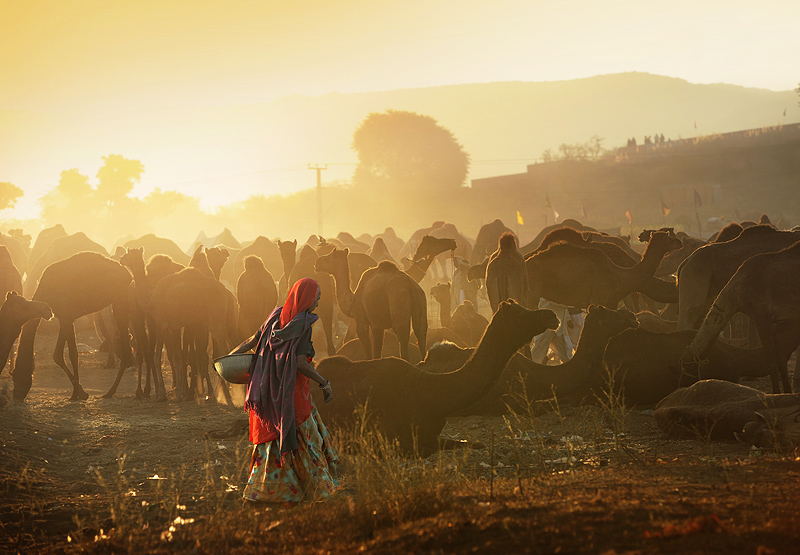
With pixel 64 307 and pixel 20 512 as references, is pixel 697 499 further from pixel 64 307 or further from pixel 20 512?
pixel 64 307

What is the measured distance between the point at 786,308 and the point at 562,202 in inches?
1723

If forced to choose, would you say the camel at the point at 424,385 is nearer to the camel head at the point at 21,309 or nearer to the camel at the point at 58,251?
the camel head at the point at 21,309

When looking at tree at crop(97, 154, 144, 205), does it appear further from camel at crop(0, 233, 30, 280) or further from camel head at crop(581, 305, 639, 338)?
camel head at crop(581, 305, 639, 338)

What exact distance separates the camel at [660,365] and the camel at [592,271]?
2942 millimetres

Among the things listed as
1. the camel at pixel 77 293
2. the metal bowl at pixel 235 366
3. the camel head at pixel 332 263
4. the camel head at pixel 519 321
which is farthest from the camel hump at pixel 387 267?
the metal bowl at pixel 235 366

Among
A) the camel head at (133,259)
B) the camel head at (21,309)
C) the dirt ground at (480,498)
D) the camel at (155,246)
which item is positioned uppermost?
the camel at (155,246)

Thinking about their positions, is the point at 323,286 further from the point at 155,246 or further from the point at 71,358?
the point at 155,246

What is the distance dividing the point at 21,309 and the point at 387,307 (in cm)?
600

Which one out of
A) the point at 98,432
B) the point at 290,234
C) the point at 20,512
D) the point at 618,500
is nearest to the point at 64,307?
the point at 98,432

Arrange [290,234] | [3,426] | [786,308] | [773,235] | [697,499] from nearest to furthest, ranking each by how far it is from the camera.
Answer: [697,499] → [786,308] → [3,426] → [773,235] → [290,234]

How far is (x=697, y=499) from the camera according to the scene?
4.45 metres

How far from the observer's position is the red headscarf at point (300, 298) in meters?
5.68

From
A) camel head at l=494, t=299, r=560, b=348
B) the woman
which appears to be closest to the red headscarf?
the woman

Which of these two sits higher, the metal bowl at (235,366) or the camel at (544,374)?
the metal bowl at (235,366)
